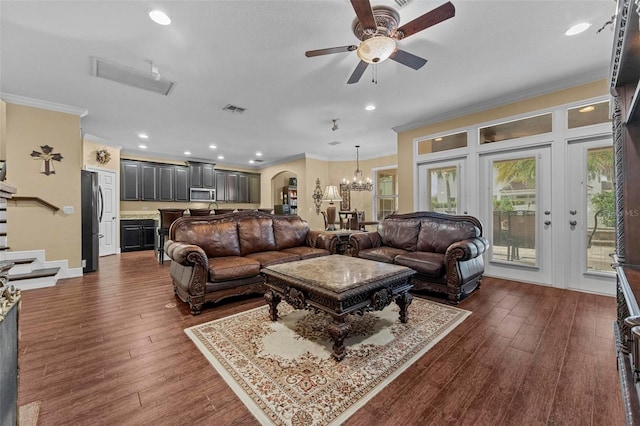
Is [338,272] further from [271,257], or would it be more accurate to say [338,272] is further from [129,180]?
[129,180]

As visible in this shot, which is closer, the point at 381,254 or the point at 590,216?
the point at 590,216

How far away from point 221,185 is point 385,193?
17.5 feet

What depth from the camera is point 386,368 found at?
1797mm

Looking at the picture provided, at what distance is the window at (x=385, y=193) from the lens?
802 cm

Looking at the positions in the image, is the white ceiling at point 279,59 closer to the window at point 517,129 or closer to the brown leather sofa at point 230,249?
the window at point 517,129

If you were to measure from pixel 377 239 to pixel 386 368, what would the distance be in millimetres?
2582

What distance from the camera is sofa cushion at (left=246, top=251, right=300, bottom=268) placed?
326cm

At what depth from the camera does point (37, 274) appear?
3.66 metres

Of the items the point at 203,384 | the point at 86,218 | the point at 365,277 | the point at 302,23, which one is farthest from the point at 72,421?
the point at 86,218

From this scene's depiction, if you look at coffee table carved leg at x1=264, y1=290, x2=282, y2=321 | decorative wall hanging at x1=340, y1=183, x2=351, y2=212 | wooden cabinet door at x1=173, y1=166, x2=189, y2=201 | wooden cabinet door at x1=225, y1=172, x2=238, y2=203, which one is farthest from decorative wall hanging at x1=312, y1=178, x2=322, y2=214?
coffee table carved leg at x1=264, y1=290, x2=282, y2=321

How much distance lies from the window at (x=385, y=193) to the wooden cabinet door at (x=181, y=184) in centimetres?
576

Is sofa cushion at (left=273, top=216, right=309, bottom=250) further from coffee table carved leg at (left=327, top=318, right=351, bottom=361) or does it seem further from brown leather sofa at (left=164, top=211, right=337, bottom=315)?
coffee table carved leg at (left=327, top=318, right=351, bottom=361)

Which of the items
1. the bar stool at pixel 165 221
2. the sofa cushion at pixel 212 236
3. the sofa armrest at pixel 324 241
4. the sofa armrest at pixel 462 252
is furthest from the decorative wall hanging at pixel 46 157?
the sofa armrest at pixel 462 252

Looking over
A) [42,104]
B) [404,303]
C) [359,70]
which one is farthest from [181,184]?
[404,303]
